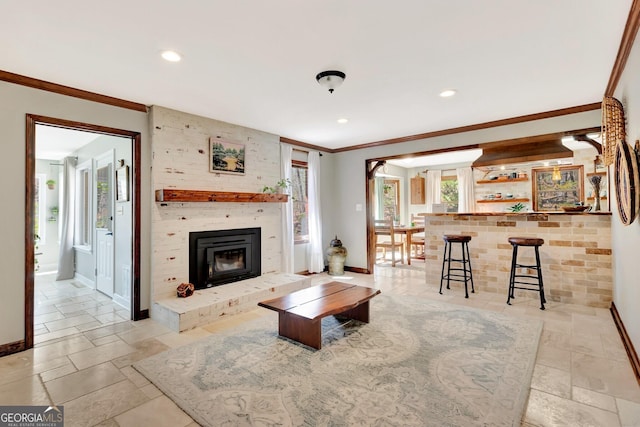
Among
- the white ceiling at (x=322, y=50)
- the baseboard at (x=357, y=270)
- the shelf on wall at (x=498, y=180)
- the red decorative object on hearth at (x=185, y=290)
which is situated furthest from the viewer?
the shelf on wall at (x=498, y=180)

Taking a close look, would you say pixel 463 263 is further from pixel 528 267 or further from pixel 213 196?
pixel 213 196

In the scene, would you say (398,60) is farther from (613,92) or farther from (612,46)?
(613,92)

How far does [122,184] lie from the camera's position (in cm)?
397

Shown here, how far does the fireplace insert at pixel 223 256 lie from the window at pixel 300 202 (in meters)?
1.14

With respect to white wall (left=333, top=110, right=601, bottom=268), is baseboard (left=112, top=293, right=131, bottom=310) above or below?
below

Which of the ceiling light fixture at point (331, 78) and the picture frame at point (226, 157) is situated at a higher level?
the ceiling light fixture at point (331, 78)

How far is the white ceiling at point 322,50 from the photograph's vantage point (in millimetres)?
1926

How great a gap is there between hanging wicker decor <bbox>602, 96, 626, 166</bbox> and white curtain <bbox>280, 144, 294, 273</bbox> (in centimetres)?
394

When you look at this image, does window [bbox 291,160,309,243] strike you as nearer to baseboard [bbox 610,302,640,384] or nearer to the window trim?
the window trim

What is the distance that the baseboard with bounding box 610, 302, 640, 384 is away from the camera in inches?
87.2

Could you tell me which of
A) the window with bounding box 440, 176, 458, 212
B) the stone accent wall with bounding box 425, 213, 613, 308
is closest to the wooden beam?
the stone accent wall with bounding box 425, 213, 613, 308

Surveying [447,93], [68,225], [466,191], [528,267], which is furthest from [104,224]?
[466,191]

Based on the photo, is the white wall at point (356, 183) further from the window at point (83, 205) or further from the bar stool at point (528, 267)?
the window at point (83, 205)

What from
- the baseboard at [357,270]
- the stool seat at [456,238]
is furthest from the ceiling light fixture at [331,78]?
the baseboard at [357,270]
